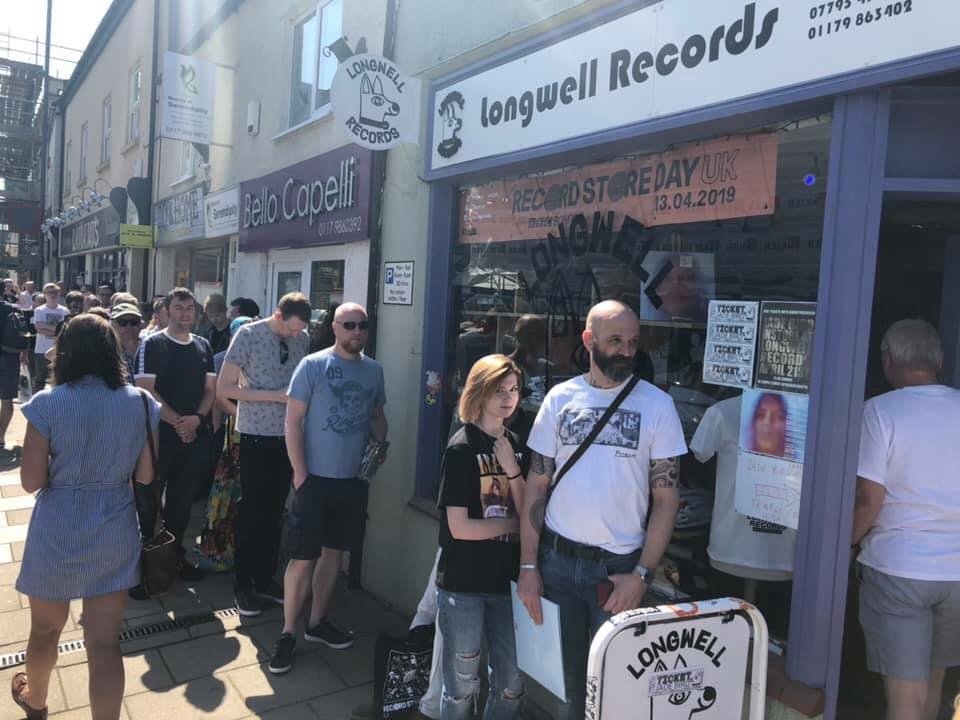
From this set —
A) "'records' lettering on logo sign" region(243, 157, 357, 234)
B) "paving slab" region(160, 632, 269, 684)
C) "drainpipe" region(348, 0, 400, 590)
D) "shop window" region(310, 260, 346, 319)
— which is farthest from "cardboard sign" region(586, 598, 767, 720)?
"shop window" region(310, 260, 346, 319)

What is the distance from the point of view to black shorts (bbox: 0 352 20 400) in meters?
7.62

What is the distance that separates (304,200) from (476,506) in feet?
13.8

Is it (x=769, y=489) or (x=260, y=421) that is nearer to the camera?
(x=769, y=489)

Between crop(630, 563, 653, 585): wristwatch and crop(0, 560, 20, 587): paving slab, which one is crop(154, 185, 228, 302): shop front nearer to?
crop(0, 560, 20, 587): paving slab

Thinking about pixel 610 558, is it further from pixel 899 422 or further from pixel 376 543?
pixel 376 543

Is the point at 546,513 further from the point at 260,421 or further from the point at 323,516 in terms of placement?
the point at 260,421

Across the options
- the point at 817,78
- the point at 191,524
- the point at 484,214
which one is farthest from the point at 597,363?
the point at 191,524

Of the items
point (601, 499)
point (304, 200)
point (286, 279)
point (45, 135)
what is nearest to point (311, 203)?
point (304, 200)

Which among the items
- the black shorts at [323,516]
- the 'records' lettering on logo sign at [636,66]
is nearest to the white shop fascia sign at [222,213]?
the 'records' lettering on logo sign at [636,66]

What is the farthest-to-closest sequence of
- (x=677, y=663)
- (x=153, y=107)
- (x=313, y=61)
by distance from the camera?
1. (x=153, y=107)
2. (x=313, y=61)
3. (x=677, y=663)

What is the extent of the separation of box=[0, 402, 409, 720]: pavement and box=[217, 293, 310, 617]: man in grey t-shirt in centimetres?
31

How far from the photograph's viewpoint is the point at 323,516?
369cm

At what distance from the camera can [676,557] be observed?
3164mm

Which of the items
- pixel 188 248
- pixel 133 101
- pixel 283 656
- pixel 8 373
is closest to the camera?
pixel 283 656
